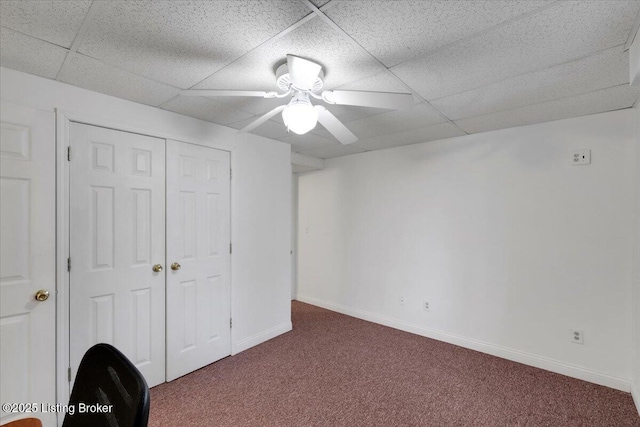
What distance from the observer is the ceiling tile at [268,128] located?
9.07 ft

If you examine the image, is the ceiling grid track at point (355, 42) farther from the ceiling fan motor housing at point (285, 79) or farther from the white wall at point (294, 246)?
the white wall at point (294, 246)

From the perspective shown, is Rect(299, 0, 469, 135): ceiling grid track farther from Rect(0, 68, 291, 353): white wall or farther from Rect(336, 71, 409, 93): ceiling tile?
Rect(0, 68, 291, 353): white wall

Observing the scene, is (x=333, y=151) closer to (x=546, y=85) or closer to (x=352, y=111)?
(x=352, y=111)

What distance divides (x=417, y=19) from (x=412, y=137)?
2050mm

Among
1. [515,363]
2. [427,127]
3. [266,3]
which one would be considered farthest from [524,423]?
[266,3]

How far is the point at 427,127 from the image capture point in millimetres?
2895

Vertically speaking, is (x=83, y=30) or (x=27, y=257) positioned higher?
(x=83, y=30)

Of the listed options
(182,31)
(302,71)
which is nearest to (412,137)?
(302,71)

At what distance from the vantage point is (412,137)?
326 cm

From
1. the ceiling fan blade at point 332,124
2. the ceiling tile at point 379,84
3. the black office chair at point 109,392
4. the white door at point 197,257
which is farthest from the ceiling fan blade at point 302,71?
the white door at point 197,257

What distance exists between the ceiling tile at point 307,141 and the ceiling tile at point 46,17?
1.99 m

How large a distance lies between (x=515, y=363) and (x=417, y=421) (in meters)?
1.45

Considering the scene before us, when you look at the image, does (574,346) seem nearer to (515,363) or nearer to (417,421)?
(515,363)

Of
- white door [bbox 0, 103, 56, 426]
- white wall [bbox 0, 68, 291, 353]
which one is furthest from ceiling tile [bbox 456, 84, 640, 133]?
white door [bbox 0, 103, 56, 426]
